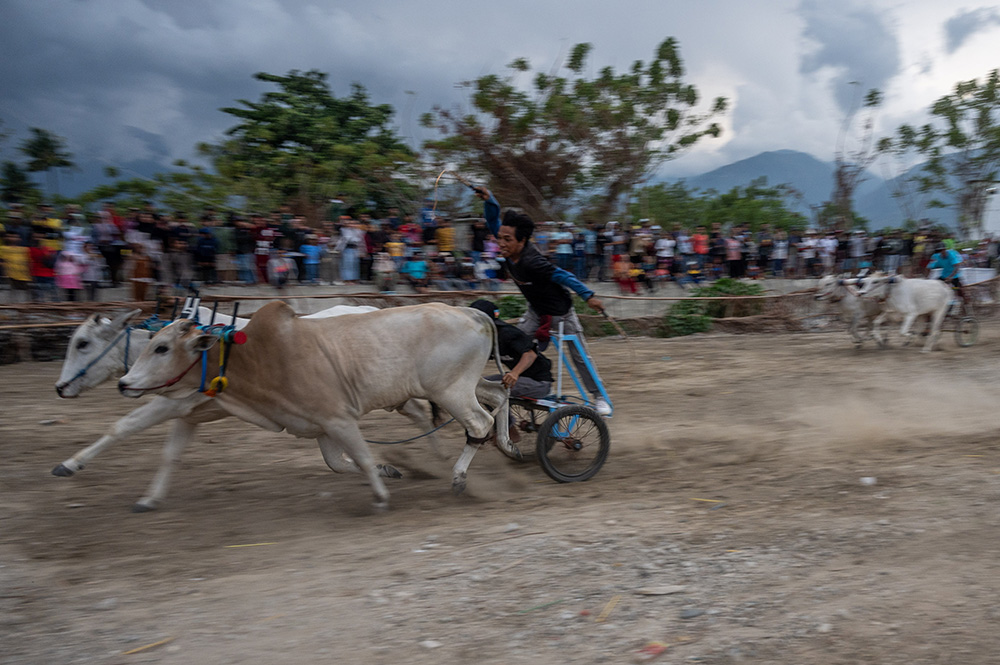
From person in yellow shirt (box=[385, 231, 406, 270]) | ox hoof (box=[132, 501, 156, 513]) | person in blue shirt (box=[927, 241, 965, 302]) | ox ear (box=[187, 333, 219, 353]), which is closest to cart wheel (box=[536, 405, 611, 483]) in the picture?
ox ear (box=[187, 333, 219, 353])

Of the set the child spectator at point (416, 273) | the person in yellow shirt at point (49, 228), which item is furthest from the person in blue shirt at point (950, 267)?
the person in yellow shirt at point (49, 228)

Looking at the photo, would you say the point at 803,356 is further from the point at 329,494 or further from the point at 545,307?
the point at 329,494

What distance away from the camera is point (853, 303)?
1365cm

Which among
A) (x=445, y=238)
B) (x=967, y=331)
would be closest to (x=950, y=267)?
(x=967, y=331)

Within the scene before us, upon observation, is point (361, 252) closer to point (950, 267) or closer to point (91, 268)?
point (91, 268)

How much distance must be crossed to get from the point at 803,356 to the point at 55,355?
475 inches

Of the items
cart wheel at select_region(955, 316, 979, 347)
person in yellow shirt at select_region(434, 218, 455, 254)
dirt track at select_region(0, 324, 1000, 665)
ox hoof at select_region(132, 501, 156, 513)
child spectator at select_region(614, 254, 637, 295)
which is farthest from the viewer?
child spectator at select_region(614, 254, 637, 295)

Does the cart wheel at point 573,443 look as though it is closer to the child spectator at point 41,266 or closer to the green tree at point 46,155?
the child spectator at point 41,266

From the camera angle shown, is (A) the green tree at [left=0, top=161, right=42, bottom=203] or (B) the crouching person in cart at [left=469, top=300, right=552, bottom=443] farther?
(A) the green tree at [left=0, top=161, right=42, bottom=203]

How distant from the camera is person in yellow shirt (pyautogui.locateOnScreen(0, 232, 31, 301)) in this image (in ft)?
39.1

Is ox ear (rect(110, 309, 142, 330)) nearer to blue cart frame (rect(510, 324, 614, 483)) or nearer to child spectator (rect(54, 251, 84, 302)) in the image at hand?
blue cart frame (rect(510, 324, 614, 483))

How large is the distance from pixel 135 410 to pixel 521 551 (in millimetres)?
3586

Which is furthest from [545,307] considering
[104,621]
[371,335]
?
[104,621]

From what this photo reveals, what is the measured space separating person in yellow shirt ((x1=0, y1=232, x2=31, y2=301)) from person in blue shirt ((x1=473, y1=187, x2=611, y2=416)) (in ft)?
30.2
